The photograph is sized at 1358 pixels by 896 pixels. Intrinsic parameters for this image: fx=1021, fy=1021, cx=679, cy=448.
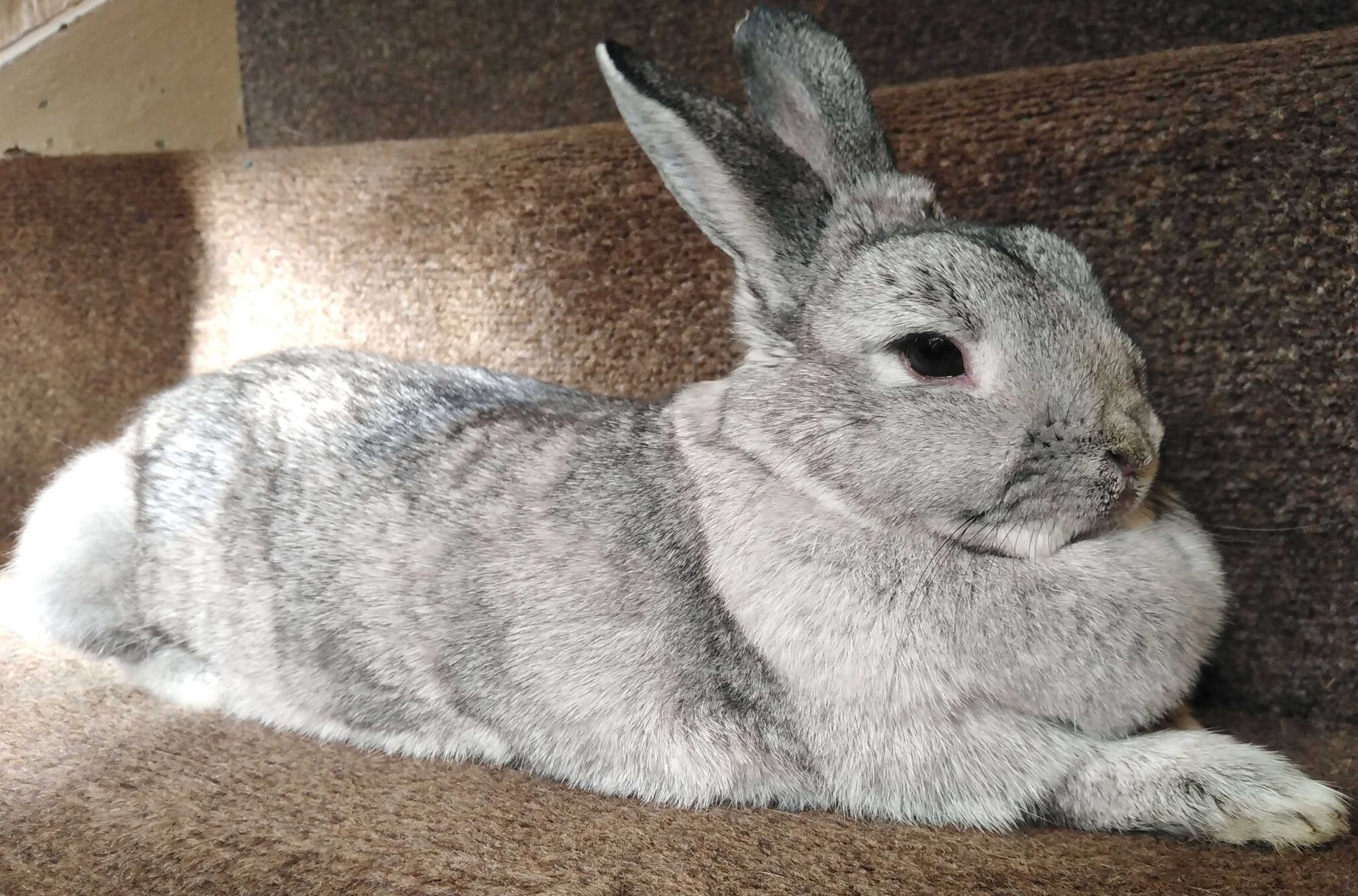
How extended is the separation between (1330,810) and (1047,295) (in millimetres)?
685

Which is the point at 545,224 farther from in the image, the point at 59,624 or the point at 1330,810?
the point at 1330,810

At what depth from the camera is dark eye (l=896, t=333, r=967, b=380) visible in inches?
49.6

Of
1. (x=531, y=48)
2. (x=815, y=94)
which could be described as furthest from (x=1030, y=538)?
(x=531, y=48)

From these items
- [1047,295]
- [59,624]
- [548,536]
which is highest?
[1047,295]

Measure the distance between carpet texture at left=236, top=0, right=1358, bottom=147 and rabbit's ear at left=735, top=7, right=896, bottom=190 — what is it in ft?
3.30

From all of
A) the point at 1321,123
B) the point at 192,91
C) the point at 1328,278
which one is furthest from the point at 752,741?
the point at 192,91

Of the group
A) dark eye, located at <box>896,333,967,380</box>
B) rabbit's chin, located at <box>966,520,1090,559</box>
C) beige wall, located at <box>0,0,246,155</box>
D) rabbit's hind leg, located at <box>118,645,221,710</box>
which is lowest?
rabbit's hind leg, located at <box>118,645,221,710</box>

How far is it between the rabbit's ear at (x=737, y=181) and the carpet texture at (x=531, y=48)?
49.9 inches

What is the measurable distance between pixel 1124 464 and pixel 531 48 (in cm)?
211

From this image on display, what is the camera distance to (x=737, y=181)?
133cm

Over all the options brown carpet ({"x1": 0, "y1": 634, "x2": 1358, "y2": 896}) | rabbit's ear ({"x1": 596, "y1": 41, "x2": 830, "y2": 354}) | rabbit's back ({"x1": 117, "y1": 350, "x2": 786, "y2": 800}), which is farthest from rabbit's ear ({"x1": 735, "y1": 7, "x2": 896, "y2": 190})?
brown carpet ({"x1": 0, "y1": 634, "x2": 1358, "y2": 896})

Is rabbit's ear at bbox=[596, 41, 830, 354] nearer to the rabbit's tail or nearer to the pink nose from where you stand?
the pink nose

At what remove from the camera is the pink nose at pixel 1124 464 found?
3.98 feet

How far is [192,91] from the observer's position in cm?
270
